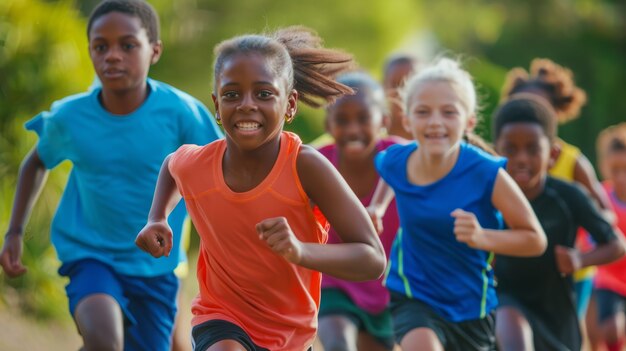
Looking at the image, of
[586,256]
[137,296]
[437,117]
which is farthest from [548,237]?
[137,296]

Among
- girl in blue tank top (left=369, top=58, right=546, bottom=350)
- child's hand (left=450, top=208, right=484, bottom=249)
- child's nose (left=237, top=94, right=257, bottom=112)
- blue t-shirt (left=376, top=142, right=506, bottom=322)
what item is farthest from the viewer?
blue t-shirt (left=376, top=142, right=506, bottom=322)

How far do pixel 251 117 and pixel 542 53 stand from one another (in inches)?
847

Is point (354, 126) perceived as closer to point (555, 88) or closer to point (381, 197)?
point (381, 197)

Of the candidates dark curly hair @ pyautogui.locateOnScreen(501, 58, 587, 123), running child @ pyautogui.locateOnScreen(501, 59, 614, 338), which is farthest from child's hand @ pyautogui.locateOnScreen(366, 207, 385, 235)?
dark curly hair @ pyautogui.locateOnScreen(501, 58, 587, 123)

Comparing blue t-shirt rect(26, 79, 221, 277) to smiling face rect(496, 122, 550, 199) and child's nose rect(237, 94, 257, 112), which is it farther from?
smiling face rect(496, 122, 550, 199)

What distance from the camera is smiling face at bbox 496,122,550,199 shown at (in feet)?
21.2

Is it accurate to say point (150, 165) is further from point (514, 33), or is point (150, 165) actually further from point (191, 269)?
point (514, 33)

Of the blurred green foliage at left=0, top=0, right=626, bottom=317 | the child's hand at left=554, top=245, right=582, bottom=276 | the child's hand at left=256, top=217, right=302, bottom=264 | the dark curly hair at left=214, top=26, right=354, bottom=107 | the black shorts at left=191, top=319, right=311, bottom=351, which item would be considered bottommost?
the black shorts at left=191, top=319, right=311, bottom=351

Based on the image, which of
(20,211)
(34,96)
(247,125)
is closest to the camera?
(247,125)

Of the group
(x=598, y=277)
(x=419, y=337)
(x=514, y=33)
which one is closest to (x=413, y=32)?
(x=514, y=33)

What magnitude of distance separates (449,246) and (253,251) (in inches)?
57.2

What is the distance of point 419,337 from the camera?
5.41 metres

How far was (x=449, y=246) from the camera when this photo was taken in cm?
569

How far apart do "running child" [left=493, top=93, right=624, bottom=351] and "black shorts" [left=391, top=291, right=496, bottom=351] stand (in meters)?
0.74
